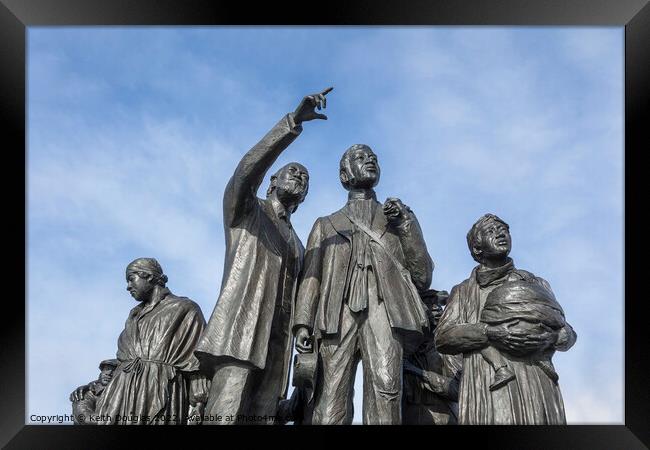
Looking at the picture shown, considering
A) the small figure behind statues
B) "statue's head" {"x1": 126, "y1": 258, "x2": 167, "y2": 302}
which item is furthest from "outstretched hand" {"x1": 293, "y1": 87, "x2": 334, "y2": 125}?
the small figure behind statues

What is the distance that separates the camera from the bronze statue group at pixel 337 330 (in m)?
17.3

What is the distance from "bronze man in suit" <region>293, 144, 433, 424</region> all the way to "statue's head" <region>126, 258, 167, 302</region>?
2.29 metres

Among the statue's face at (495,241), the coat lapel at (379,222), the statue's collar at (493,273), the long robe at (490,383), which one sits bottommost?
the long robe at (490,383)

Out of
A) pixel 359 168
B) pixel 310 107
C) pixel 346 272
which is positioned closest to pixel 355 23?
pixel 310 107

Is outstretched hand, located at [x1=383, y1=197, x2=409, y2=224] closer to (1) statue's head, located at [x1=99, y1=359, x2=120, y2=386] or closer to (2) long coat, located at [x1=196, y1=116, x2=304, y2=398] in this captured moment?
(2) long coat, located at [x1=196, y1=116, x2=304, y2=398]

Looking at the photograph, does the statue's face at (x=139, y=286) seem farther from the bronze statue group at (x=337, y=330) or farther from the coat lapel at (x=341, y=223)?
the coat lapel at (x=341, y=223)

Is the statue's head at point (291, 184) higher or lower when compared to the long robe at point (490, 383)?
higher

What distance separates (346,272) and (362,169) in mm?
1415

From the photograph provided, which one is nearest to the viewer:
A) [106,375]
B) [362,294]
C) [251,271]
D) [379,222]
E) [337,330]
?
[337,330]

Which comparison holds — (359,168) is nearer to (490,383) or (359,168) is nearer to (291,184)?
(291,184)

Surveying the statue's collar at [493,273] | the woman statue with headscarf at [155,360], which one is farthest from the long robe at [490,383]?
the woman statue with headscarf at [155,360]

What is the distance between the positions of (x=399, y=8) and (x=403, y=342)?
13.1 feet

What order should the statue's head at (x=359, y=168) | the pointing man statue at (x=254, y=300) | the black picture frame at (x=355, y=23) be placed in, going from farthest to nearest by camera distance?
the statue's head at (x=359, y=168), the pointing man statue at (x=254, y=300), the black picture frame at (x=355, y=23)

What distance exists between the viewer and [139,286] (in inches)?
766
